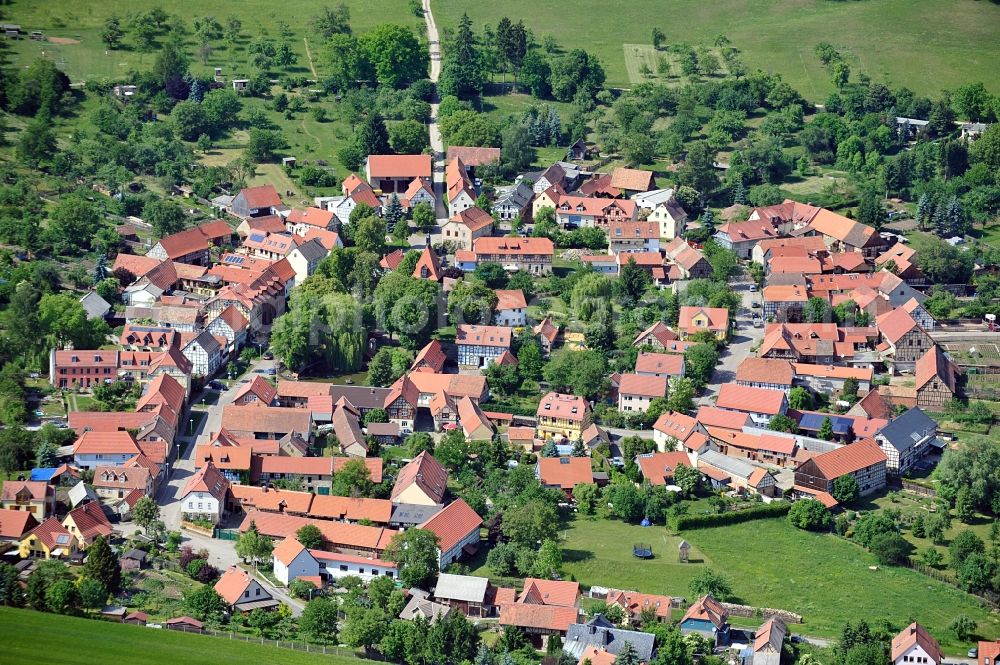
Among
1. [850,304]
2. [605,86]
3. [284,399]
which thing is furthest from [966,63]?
[284,399]

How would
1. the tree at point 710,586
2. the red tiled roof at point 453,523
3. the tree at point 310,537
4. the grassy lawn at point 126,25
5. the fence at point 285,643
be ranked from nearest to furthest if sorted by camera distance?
1. the fence at point 285,643
2. the tree at point 710,586
3. the tree at point 310,537
4. the red tiled roof at point 453,523
5. the grassy lawn at point 126,25

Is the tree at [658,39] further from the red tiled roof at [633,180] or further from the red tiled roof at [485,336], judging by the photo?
the red tiled roof at [485,336]

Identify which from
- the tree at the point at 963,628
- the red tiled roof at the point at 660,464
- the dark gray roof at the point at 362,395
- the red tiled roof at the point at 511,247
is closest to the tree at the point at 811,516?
the red tiled roof at the point at 660,464

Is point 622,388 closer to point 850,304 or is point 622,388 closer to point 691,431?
point 691,431

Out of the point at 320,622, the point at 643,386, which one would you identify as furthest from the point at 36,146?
the point at 320,622

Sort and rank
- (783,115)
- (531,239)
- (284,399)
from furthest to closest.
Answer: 1. (783,115)
2. (531,239)
3. (284,399)

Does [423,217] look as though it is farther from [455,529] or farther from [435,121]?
[455,529]

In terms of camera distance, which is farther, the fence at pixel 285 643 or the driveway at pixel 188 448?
the driveway at pixel 188 448
